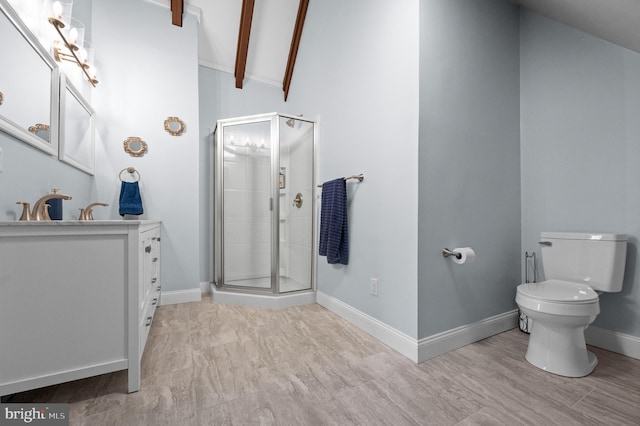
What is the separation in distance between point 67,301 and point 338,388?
125 cm

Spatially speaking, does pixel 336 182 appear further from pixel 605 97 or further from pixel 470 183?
pixel 605 97

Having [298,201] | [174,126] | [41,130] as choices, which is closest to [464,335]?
[298,201]

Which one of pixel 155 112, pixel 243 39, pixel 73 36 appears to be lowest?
pixel 155 112

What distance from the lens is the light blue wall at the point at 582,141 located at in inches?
66.1

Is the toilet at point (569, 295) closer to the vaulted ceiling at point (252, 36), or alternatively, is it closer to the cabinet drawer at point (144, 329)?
the vaulted ceiling at point (252, 36)

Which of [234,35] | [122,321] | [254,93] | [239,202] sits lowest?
[122,321]

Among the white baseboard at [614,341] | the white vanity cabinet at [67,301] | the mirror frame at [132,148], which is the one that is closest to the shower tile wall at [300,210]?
the mirror frame at [132,148]

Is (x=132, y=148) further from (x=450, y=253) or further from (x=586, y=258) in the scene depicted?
(x=586, y=258)

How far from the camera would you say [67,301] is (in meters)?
1.17

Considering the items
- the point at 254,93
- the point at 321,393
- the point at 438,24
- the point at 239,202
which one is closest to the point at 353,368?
the point at 321,393

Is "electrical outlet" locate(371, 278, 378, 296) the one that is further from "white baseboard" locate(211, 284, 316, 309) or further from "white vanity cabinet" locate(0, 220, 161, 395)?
"white vanity cabinet" locate(0, 220, 161, 395)

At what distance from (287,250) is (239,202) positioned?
68 centimetres

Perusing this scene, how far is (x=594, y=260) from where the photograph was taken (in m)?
1.70

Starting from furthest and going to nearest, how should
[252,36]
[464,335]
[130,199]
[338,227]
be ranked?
[252,36] < [130,199] < [338,227] < [464,335]
